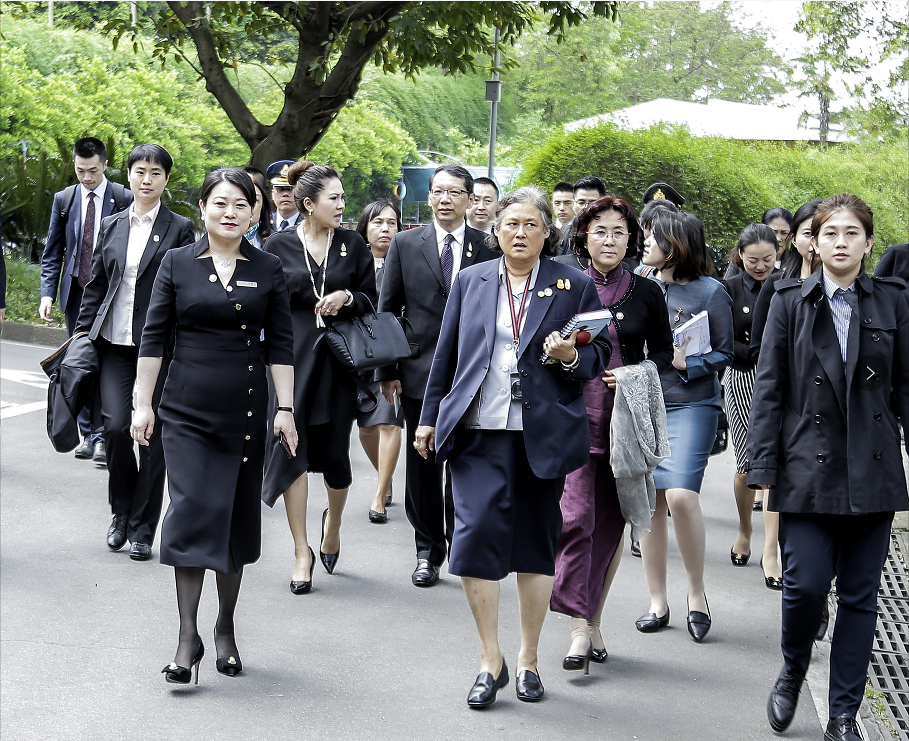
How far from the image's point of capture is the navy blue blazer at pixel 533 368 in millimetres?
4801

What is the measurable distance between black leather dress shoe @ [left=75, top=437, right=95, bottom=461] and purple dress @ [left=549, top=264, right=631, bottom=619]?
207 inches

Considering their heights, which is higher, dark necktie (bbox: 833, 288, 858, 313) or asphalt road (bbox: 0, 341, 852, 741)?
dark necktie (bbox: 833, 288, 858, 313)

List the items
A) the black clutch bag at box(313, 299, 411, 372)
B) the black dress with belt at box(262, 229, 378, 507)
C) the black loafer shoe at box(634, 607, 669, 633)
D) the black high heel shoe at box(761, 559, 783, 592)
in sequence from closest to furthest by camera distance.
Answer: the black loafer shoe at box(634, 607, 669, 633), the black clutch bag at box(313, 299, 411, 372), the black dress with belt at box(262, 229, 378, 507), the black high heel shoe at box(761, 559, 783, 592)

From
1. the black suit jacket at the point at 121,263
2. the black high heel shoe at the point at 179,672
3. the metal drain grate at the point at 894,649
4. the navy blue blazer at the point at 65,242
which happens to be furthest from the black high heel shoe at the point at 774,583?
the navy blue blazer at the point at 65,242

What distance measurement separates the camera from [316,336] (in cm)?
637

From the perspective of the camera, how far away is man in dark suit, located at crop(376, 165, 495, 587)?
654 centimetres

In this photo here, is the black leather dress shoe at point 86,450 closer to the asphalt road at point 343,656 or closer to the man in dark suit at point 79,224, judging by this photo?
the man in dark suit at point 79,224

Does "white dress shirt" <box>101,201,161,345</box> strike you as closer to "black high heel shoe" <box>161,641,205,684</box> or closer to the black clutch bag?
the black clutch bag

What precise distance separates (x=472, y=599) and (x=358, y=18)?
12.0 meters

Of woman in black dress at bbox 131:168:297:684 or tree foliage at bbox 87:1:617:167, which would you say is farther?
tree foliage at bbox 87:1:617:167

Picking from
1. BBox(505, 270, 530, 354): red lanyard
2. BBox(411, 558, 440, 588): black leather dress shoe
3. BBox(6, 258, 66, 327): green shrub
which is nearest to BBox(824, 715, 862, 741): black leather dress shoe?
BBox(505, 270, 530, 354): red lanyard

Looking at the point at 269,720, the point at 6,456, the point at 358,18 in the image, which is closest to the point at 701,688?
the point at 269,720

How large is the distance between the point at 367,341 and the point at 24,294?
13.5 m

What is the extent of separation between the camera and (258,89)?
174ft
